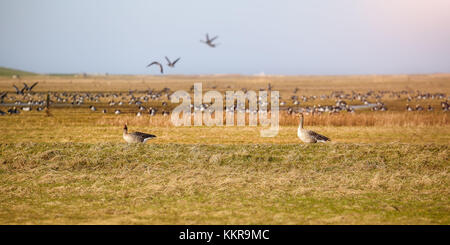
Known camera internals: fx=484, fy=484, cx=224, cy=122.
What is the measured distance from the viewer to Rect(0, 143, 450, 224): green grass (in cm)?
1099

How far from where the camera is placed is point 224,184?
14.2 m

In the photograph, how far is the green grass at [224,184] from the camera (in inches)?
433

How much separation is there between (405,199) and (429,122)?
20635 mm

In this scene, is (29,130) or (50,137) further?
(29,130)

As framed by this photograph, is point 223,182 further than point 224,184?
Yes

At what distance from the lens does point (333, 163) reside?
1734 cm
